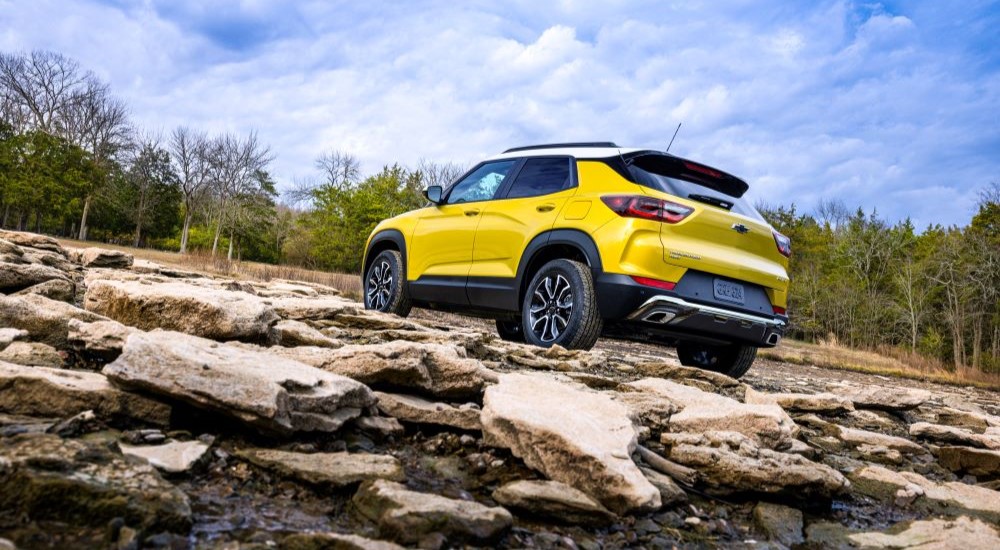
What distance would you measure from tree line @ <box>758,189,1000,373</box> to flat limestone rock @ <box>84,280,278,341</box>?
33.3 meters

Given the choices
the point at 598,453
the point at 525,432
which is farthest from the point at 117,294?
the point at 598,453

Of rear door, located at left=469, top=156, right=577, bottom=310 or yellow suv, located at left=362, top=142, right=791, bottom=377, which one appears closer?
yellow suv, located at left=362, top=142, right=791, bottom=377

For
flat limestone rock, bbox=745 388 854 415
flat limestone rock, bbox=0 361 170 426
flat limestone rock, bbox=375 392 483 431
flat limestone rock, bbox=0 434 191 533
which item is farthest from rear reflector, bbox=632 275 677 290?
flat limestone rock, bbox=0 434 191 533

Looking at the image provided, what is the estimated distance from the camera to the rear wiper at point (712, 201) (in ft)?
17.4

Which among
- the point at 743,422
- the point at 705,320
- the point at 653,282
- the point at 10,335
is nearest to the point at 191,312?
the point at 10,335

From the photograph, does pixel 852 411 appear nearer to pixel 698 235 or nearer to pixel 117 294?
pixel 698 235

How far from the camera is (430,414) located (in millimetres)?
2891

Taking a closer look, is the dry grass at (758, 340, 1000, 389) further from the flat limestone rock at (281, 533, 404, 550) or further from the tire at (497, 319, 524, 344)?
the flat limestone rock at (281, 533, 404, 550)

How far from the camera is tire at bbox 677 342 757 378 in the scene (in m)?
6.28

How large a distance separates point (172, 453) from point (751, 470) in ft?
7.20

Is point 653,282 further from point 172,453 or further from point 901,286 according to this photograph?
point 901,286

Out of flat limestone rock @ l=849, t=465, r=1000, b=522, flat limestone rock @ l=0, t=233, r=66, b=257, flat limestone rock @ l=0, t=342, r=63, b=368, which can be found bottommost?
flat limestone rock @ l=849, t=465, r=1000, b=522

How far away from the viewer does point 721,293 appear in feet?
17.2

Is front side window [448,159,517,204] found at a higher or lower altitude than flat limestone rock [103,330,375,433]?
higher
